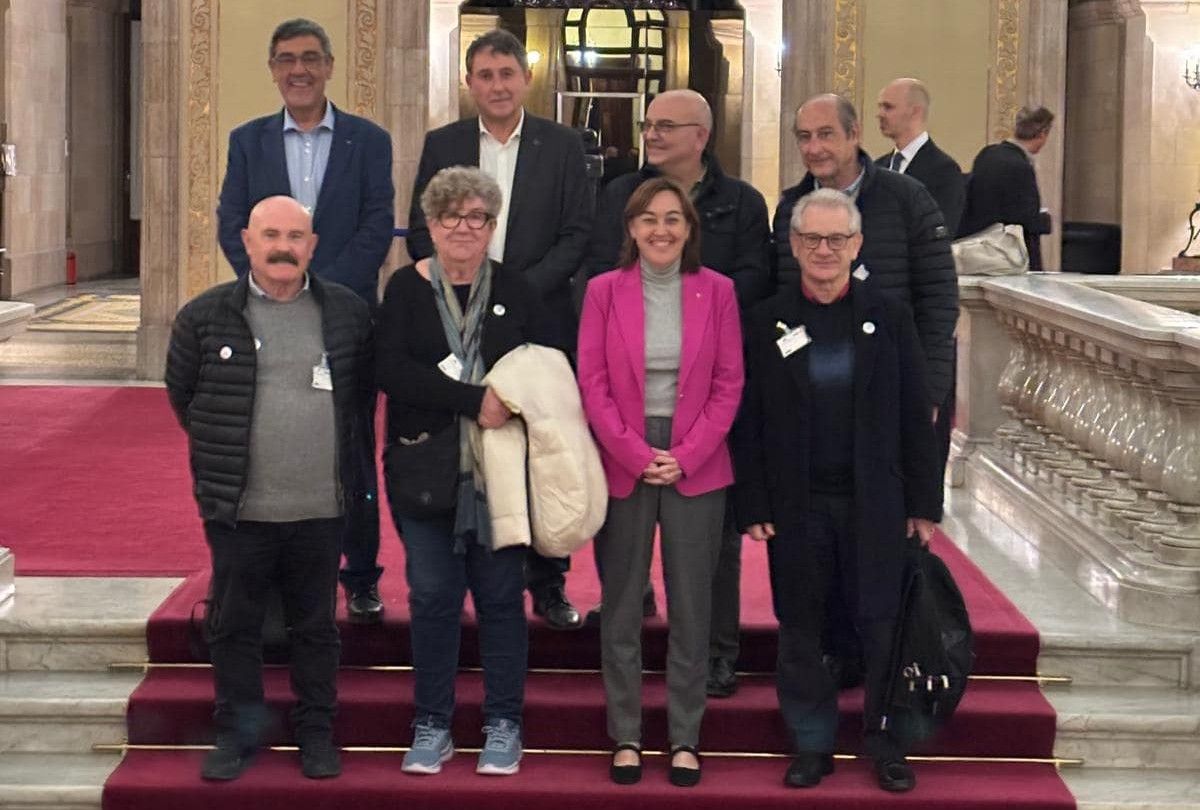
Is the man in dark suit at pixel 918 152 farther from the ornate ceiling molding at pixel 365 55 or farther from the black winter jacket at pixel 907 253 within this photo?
the ornate ceiling molding at pixel 365 55

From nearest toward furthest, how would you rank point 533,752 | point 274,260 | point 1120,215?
point 274,260, point 533,752, point 1120,215

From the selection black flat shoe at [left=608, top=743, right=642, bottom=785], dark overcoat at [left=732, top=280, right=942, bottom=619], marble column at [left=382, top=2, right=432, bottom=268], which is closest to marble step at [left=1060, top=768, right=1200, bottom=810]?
dark overcoat at [left=732, top=280, right=942, bottom=619]

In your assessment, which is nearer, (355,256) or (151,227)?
(355,256)

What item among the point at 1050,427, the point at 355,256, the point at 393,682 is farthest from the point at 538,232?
the point at 1050,427

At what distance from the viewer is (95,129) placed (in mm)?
21484

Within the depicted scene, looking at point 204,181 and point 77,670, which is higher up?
point 204,181

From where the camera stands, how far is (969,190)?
9.61 metres

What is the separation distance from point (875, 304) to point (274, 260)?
1581 millimetres

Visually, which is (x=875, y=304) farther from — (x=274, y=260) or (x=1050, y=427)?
(x=1050, y=427)

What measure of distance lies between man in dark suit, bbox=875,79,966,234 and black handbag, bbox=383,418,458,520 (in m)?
2.51

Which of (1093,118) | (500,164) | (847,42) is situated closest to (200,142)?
(847,42)

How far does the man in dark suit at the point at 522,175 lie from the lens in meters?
5.89

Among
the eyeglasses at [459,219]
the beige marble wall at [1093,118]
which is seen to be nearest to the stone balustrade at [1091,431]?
the eyeglasses at [459,219]

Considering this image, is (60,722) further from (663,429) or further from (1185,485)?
(1185,485)
